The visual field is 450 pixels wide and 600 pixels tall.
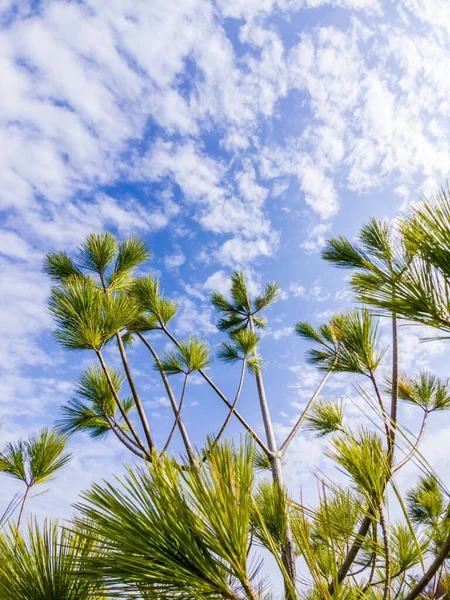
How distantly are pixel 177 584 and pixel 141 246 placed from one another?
3037 millimetres

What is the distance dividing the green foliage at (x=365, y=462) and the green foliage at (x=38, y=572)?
700 mm

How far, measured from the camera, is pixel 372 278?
92cm

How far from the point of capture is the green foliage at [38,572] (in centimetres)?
80

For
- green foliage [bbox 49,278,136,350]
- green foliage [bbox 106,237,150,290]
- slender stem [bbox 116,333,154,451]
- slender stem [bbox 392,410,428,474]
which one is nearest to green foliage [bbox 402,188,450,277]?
slender stem [bbox 392,410,428,474]

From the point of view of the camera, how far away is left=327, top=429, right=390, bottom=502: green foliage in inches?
40.4

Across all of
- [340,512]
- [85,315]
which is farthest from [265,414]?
[340,512]

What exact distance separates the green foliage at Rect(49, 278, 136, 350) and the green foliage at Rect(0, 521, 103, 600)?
4.59ft

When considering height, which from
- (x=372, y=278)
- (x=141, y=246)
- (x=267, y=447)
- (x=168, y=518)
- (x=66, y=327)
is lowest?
(x=168, y=518)

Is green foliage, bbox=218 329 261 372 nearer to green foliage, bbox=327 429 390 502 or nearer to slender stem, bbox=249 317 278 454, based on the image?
slender stem, bbox=249 317 278 454

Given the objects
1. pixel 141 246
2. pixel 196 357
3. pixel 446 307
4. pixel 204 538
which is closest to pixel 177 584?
pixel 204 538

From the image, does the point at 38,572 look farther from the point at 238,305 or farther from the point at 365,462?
the point at 238,305

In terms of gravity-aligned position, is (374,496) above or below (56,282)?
below

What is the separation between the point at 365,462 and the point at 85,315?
1.74m

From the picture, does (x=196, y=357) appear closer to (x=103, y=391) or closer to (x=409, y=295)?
(x=103, y=391)
